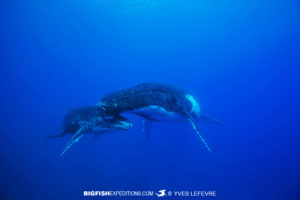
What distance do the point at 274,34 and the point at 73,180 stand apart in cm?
6287

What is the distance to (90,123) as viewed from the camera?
556cm

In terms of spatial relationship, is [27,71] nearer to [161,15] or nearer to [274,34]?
[161,15]

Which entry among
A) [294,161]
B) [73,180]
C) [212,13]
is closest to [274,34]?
[212,13]

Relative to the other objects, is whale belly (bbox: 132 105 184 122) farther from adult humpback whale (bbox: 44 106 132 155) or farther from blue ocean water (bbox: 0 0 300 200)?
blue ocean water (bbox: 0 0 300 200)

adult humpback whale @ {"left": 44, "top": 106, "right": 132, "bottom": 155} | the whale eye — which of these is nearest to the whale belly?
the whale eye

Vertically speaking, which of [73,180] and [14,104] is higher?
[14,104]

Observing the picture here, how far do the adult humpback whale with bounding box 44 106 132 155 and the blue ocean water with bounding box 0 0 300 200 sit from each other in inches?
386

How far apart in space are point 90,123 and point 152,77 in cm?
6331

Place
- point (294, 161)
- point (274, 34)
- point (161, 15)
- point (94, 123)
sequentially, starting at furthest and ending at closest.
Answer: point (161, 15)
point (274, 34)
point (294, 161)
point (94, 123)

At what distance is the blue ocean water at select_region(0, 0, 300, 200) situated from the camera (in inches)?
687

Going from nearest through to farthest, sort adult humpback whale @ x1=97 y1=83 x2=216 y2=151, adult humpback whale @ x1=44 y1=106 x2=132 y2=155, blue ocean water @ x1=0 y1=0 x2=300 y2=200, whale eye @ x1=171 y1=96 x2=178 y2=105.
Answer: adult humpback whale @ x1=97 y1=83 x2=216 y2=151 → adult humpback whale @ x1=44 y1=106 x2=132 y2=155 → whale eye @ x1=171 y1=96 x2=178 y2=105 → blue ocean water @ x1=0 y1=0 x2=300 y2=200

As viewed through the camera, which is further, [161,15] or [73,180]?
[161,15]

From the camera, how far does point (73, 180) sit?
51.5 feet

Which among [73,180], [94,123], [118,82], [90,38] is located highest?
[90,38]
